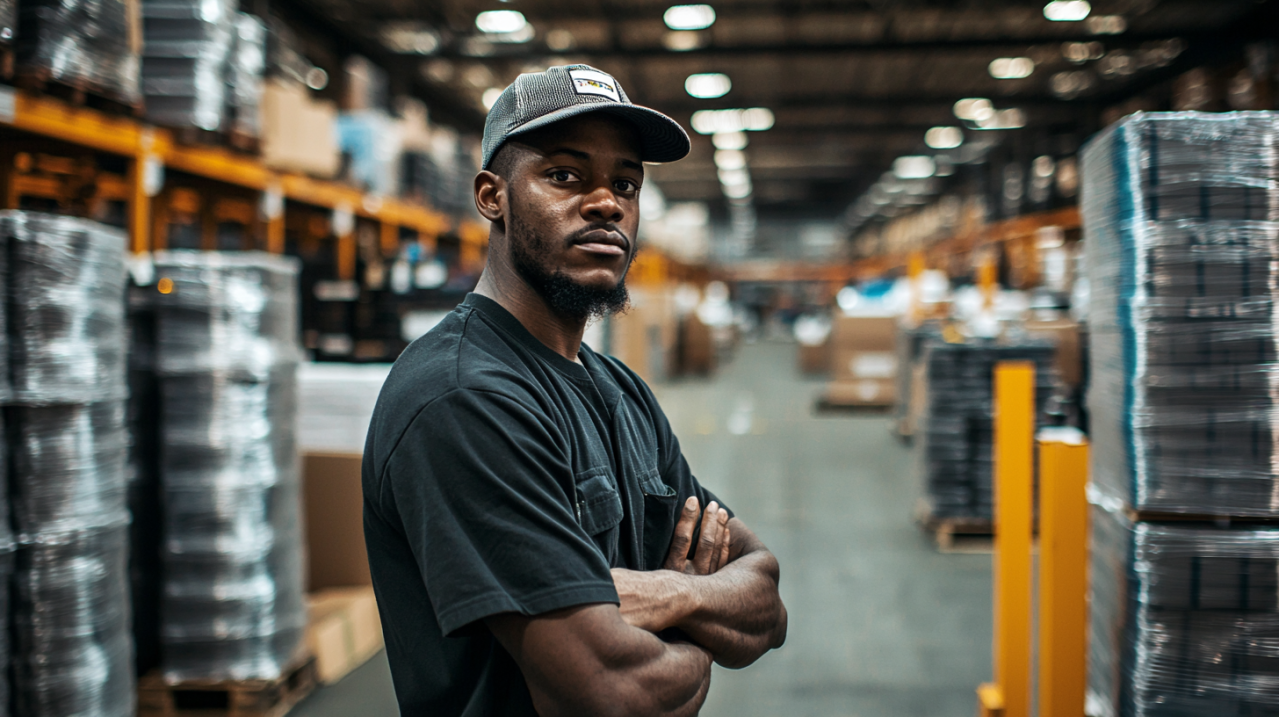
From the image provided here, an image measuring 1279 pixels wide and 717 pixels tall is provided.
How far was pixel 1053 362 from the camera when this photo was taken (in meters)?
6.21

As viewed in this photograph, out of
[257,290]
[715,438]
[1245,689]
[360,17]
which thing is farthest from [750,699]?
[360,17]

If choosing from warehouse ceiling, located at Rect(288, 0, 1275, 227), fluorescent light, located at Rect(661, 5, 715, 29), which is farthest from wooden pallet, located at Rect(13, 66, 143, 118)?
fluorescent light, located at Rect(661, 5, 715, 29)

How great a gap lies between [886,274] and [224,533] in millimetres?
27305

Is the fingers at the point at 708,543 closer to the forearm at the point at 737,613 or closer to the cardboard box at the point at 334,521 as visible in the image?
the forearm at the point at 737,613

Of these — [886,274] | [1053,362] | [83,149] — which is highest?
[886,274]

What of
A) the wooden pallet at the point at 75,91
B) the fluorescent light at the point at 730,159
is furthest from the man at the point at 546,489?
the fluorescent light at the point at 730,159

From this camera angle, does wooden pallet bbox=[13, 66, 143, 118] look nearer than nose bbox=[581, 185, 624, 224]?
No

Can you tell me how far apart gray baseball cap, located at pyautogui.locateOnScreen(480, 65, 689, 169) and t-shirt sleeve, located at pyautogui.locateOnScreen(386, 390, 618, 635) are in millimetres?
531

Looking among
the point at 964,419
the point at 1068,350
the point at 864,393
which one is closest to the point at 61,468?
the point at 964,419

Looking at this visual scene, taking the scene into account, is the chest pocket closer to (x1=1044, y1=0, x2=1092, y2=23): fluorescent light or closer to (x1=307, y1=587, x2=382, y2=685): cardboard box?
(x1=307, y1=587, x2=382, y2=685): cardboard box

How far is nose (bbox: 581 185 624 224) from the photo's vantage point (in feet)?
4.83

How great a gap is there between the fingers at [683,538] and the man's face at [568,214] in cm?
55

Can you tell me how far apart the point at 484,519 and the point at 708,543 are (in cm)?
76

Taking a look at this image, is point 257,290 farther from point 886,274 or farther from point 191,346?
point 886,274
